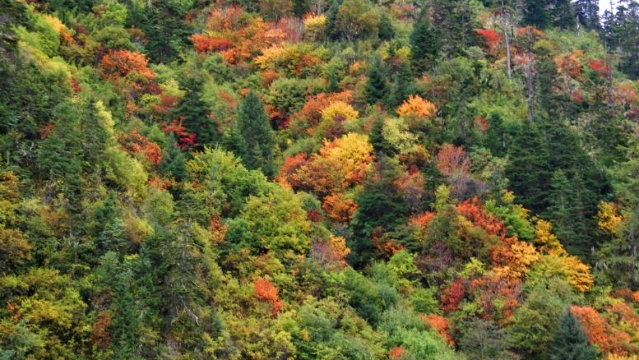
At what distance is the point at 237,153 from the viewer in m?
51.3

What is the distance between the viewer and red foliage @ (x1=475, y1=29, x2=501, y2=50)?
76.8 m

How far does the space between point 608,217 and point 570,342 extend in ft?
52.4

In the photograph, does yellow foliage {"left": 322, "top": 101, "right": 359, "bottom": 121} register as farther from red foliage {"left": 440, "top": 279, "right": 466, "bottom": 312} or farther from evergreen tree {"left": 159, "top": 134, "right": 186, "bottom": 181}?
red foliage {"left": 440, "top": 279, "right": 466, "bottom": 312}

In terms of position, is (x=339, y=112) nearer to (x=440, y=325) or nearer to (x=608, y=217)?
(x=608, y=217)

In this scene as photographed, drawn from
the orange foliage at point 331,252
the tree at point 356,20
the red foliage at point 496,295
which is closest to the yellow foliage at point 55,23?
the tree at point 356,20

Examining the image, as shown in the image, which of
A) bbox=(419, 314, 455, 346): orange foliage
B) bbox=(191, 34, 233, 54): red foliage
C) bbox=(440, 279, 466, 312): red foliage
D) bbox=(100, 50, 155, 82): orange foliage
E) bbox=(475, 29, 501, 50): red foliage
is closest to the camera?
bbox=(419, 314, 455, 346): orange foliage

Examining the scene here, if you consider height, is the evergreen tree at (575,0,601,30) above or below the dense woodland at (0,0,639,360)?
above

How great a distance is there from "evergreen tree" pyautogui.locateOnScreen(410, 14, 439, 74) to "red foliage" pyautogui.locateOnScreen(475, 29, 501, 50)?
10912mm

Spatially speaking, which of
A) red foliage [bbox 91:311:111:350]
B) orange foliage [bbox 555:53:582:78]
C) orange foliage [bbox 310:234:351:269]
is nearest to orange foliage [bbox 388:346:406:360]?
orange foliage [bbox 310:234:351:269]

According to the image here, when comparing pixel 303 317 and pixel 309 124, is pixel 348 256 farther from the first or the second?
pixel 309 124

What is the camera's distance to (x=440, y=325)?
41594 millimetres

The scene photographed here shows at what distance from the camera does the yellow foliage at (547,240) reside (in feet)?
159

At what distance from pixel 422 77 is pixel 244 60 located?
20.0 m

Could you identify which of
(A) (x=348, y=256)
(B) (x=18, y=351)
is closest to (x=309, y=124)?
(A) (x=348, y=256)
